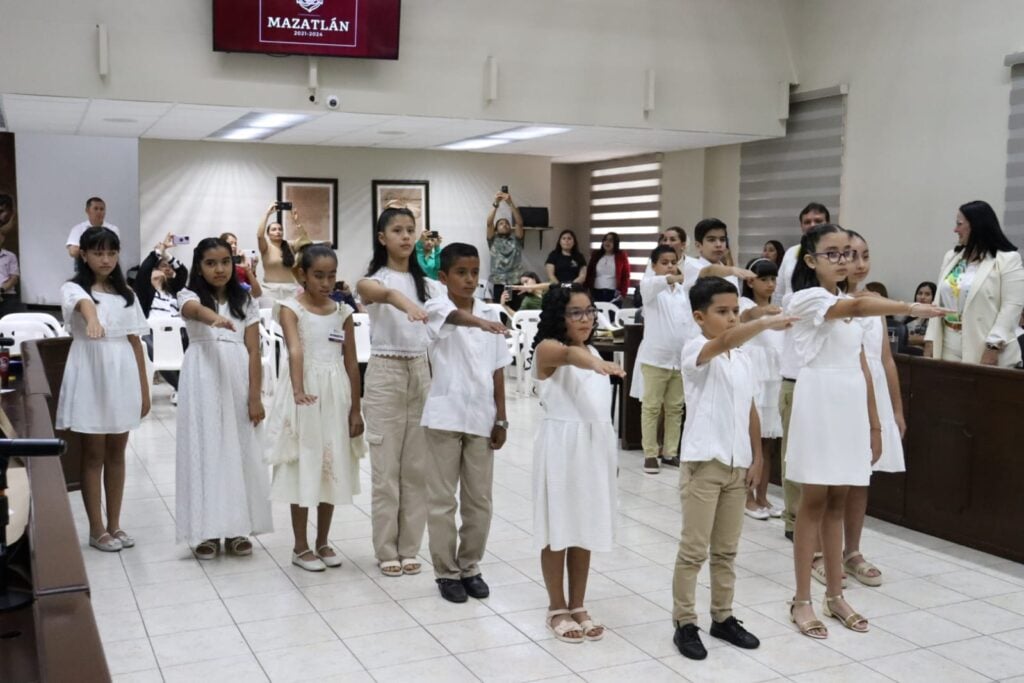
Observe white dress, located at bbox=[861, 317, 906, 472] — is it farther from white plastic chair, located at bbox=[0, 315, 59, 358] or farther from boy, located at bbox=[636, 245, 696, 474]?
white plastic chair, located at bbox=[0, 315, 59, 358]

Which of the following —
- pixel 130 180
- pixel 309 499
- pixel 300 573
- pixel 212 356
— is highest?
pixel 130 180

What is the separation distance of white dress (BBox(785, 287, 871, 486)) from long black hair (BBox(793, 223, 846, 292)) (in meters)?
0.23

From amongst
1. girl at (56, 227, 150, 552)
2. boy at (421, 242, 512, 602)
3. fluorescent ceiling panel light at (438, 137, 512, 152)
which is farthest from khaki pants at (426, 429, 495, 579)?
fluorescent ceiling panel light at (438, 137, 512, 152)

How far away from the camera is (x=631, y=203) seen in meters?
15.1

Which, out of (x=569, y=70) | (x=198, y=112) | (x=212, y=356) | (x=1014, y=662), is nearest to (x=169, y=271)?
(x=198, y=112)

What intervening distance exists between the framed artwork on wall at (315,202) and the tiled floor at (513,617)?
830cm

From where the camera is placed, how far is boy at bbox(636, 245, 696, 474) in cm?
666

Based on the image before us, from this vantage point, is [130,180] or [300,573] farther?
[130,180]

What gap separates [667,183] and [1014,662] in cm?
1061

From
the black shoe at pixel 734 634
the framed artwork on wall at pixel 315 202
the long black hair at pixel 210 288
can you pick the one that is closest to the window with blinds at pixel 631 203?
the framed artwork on wall at pixel 315 202

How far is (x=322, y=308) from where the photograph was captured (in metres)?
4.89

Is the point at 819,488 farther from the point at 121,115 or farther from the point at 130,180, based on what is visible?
the point at 130,180

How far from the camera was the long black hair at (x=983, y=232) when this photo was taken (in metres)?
6.07

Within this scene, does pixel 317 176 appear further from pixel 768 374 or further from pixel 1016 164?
pixel 768 374
